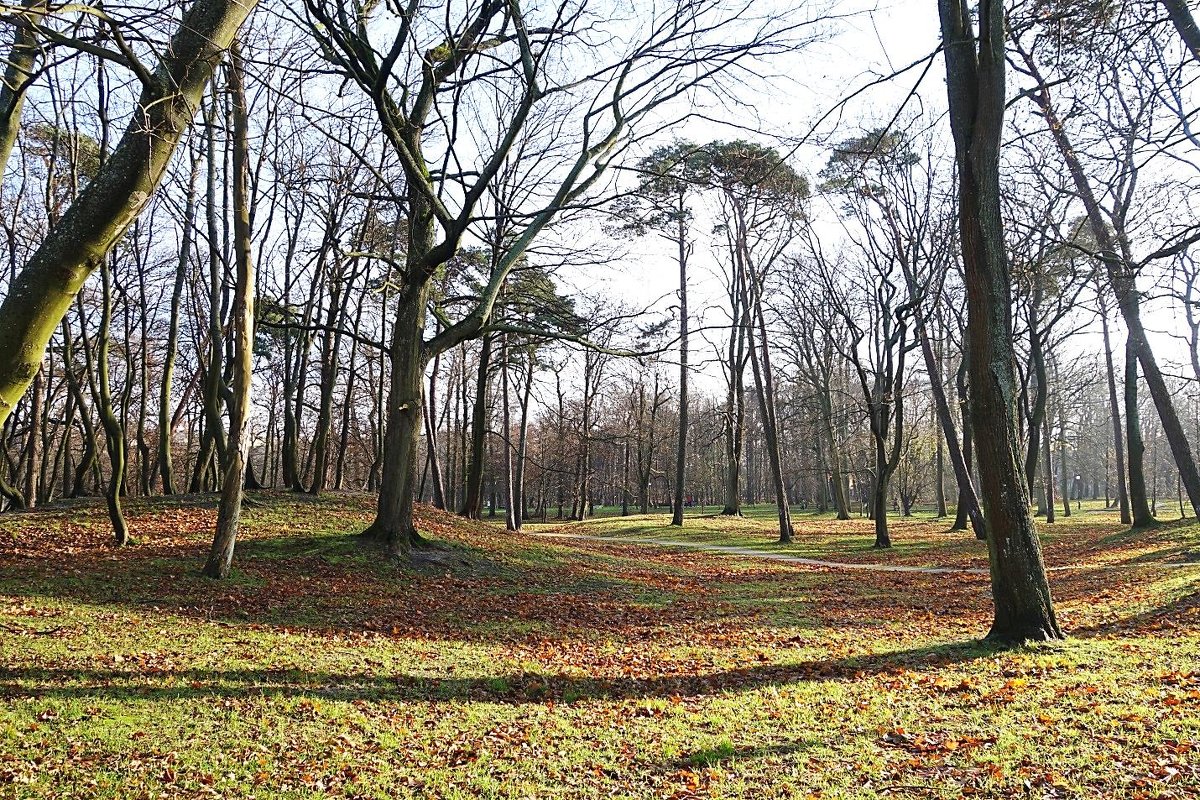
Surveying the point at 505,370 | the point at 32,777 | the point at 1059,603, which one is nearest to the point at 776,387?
the point at 505,370

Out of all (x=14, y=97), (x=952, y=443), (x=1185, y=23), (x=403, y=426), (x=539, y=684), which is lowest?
(x=539, y=684)

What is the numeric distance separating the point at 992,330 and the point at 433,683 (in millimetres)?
6394

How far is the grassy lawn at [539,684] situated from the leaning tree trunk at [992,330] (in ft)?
1.68

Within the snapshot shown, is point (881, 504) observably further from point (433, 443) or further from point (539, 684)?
point (539, 684)

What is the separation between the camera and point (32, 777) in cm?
388

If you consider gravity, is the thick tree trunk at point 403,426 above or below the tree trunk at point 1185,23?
below

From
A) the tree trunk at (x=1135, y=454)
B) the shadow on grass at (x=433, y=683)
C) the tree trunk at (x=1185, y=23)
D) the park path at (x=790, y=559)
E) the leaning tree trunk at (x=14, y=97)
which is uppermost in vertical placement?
the tree trunk at (x=1185, y=23)

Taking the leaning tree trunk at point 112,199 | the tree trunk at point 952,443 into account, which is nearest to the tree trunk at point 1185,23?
the leaning tree trunk at point 112,199

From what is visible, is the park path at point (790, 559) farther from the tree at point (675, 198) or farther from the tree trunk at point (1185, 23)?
the tree trunk at point (1185, 23)

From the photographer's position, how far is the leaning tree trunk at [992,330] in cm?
727

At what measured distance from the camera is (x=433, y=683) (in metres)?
6.44

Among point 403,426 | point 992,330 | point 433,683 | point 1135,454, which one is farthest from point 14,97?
point 1135,454

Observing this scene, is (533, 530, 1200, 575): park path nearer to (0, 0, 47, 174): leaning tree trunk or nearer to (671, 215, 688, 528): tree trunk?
(671, 215, 688, 528): tree trunk

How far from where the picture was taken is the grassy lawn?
4270 millimetres
